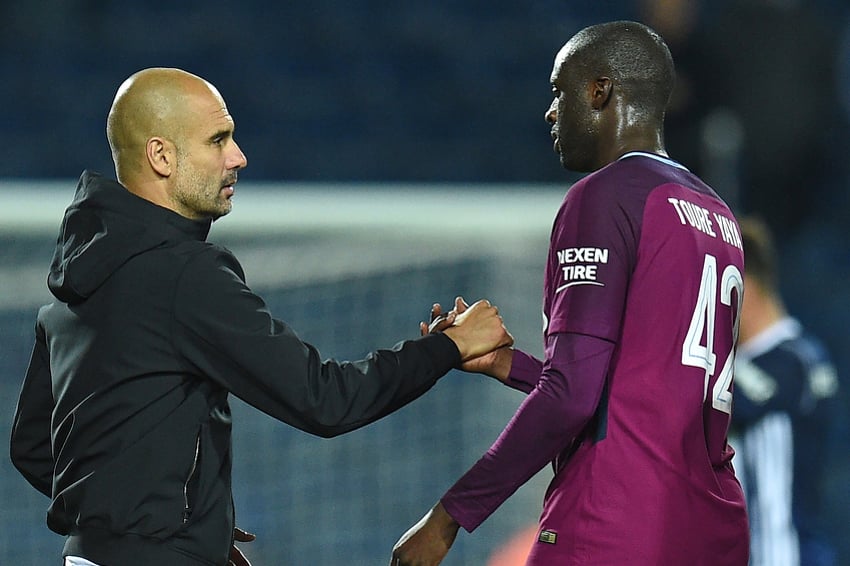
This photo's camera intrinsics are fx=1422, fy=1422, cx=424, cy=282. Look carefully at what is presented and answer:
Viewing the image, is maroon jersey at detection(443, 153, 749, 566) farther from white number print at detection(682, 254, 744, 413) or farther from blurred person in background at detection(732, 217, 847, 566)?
blurred person in background at detection(732, 217, 847, 566)

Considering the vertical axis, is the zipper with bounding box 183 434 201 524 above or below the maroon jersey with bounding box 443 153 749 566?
below

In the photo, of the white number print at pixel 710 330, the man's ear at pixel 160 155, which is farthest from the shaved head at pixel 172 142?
the white number print at pixel 710 330

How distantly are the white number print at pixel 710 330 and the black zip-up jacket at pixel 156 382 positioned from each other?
2.09 ft

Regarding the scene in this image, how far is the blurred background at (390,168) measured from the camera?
18.3 ft

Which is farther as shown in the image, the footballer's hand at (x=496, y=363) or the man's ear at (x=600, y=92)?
the footballer's hand at (x=496, y=363)

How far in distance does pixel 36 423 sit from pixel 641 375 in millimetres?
1286

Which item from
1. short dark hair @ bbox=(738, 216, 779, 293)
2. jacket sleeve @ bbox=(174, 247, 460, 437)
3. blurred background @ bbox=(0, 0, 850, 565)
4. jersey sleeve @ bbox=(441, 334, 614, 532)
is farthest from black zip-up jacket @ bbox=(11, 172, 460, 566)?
blurred background @ bbox=(0, 0, 850, 565)

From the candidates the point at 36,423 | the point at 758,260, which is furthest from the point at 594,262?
the point at 758,260

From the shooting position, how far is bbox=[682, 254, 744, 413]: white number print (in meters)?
2.75

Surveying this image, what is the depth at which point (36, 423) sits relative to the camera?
3.03m

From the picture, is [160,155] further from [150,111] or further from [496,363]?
[496,363]

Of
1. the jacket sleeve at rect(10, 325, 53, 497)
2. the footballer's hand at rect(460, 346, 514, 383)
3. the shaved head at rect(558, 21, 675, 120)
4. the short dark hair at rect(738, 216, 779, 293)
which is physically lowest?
the jacket sleeve at rect(10, 325, 53, 497)

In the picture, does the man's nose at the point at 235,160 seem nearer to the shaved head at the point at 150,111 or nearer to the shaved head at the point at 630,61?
the shaved head at the point at 150,111

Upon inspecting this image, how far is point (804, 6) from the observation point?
7.72m
